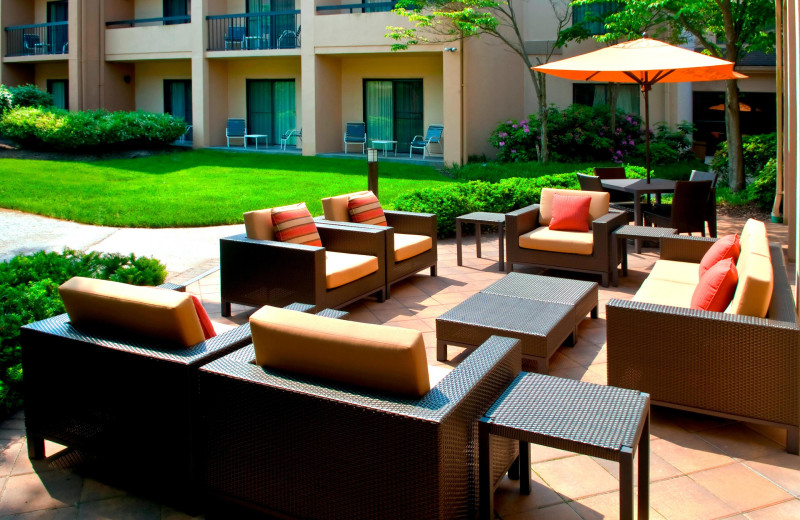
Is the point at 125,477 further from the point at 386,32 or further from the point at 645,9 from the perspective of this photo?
the point at 386,32

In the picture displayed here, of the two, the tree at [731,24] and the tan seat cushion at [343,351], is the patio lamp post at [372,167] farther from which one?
the tree at [731,24]

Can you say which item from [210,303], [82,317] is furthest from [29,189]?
[82,317]

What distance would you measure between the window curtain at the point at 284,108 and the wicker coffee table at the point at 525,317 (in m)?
17.3

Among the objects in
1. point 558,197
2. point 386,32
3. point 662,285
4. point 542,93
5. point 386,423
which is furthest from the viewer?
point 386,32

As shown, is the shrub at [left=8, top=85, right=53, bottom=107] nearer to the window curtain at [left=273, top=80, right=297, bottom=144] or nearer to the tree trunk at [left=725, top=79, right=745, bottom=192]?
the window curtain at [left=273, top=80, right=297, bottom=144]

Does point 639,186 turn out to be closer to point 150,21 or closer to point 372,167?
point 372,167

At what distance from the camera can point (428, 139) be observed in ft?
64.5

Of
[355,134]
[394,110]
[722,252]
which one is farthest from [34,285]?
[394,110]

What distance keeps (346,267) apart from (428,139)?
1355cm

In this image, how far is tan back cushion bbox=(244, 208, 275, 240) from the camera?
6.55 meters

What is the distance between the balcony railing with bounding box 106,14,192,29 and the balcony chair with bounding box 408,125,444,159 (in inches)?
294

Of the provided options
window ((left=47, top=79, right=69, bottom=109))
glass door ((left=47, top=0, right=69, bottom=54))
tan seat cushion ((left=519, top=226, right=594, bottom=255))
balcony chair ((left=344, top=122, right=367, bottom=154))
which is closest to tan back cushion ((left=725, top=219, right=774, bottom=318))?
tan seat cushion ((left=519, top=226, right=594, bottom=255))

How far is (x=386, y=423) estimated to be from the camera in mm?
2887

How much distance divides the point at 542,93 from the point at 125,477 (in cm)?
1492
